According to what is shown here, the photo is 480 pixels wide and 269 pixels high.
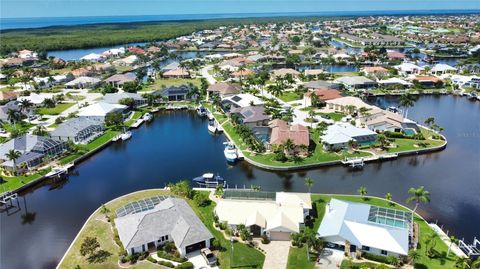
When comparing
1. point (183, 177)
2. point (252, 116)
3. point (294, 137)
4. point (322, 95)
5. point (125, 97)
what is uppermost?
point (125, 97)

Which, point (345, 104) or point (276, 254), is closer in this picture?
point (276, 254)

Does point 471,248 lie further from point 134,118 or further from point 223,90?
point 223,90

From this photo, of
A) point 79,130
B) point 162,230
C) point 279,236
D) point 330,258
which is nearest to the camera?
point 330,258

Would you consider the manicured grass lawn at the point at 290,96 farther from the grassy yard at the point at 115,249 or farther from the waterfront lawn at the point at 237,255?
the waterfront lawn at the point at 237,255

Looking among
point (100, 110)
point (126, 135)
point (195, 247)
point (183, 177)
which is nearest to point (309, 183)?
point (195, 247)

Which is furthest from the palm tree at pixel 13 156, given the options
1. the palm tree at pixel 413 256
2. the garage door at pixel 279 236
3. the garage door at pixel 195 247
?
the palm tree at pixel 413 256

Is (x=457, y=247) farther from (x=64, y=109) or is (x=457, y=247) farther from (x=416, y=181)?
(x=64, y=109)

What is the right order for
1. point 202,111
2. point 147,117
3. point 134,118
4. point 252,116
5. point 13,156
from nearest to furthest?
1. point 13,156
2. point 252,116
3. point 134,118
4. point 147,117
5. point 202,111
